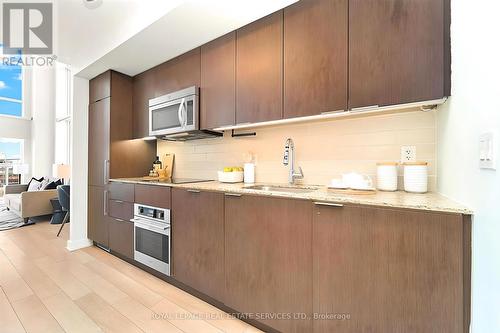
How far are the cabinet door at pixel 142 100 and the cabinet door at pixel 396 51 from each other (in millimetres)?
2269

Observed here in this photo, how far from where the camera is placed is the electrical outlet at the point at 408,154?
152cm

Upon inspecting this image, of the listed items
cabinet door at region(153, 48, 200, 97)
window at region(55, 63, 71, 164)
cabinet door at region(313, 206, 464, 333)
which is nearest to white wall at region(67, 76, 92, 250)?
cabinet door at region(153, 48, 200, 97)

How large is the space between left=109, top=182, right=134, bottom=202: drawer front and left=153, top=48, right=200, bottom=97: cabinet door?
1.13m

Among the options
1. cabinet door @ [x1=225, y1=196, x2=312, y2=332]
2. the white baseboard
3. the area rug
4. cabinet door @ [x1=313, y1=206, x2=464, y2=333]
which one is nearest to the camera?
cabinet door @ [x1=313, y1=206, x2=464, y2=333]

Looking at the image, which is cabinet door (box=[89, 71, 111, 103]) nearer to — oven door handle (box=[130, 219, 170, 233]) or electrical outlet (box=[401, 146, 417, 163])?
oven door handle (box=[130, 219, 170, 233])

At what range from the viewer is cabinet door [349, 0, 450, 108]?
1.19m

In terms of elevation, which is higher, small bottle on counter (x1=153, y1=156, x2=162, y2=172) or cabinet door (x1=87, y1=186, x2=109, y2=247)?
small bottle on counter (x1=153, y1=156, x2=162, y2=172)

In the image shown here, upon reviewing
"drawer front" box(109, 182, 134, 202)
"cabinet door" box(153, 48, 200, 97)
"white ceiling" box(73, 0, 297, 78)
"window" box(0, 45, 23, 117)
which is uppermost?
"window" box(0, 45, 23, 117)

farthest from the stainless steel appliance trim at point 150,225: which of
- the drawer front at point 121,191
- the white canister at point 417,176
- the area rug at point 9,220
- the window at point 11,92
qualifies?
the window at point 11,92

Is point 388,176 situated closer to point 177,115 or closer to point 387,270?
point 387,270

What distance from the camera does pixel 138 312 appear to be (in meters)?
1.72

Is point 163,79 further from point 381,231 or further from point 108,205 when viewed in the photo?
point 381,231

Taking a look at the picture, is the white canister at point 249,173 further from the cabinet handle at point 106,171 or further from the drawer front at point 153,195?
the cabinet handle at point 106,171

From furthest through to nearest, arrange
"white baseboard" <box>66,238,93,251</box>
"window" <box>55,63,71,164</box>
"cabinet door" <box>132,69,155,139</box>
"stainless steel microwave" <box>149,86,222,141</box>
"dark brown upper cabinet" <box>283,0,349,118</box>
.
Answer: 1. "window" <box>55,63,71,164</box>
2. "white baseboard" <box>66,238,93,251</box>
3. "cabinet door" <box>132,69,155,139</box>
4. "stainless steel microwave" <box>149,86,222,141</box>
5. "dark brown upper cabinet" <box>283,0,349,118</box>
